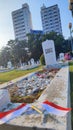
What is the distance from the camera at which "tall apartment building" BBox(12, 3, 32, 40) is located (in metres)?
88.9

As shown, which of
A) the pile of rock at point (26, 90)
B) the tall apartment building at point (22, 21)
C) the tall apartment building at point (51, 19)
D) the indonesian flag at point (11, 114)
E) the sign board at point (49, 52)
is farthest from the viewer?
the tall apartment building at point (51, 19)

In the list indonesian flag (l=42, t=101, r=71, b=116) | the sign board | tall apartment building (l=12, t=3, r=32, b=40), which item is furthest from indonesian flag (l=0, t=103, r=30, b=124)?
tall apartment building (l=12, t=3, r=32, b=40)

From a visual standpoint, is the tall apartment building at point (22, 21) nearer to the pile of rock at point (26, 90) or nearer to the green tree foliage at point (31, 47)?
the green tree foliage at point (31, 47)

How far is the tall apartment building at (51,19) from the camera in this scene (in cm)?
9162

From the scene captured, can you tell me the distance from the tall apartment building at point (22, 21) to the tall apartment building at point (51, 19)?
8.71 meters

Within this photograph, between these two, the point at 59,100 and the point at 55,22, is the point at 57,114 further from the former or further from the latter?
the point at 55,22

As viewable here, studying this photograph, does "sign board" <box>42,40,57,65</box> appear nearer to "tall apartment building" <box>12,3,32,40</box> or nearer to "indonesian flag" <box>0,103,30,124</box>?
"indonesian flag" <box>0,103,30,124</box>

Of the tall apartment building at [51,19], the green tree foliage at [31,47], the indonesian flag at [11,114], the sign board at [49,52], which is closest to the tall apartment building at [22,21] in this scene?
the tall apartment building at [51,19]

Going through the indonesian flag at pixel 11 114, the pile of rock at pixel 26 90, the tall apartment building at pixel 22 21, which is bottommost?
the pile of rock at pixel 26 90

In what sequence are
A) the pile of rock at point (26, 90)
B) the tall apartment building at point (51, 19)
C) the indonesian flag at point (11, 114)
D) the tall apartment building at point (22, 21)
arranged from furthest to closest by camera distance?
the tall apartment building at point (51, 19) → the tall apartment building at point (22, 21) → the pile of rock at point (26, 90) → the indonesian flag at point (11, 114)

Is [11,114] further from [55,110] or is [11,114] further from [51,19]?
[51,19]

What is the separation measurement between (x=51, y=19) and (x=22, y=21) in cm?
1525

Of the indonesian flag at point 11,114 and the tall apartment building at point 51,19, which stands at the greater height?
the tall apartment building at point 51,19

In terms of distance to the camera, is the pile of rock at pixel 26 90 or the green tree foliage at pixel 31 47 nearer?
the pile of rock at pixel 26 90
